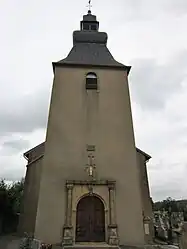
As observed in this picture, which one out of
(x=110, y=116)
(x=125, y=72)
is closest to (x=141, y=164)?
(x=110, y=116)

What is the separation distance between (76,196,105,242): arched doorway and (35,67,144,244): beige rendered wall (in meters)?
0.84

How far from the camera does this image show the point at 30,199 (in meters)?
17.0

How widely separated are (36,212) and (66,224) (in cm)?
166

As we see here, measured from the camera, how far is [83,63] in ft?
61.1

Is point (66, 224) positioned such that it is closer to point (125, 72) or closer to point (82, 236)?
point (82, 236)

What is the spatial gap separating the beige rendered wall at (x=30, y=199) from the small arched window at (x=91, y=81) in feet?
16.4

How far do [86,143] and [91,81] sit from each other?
12.6 ft

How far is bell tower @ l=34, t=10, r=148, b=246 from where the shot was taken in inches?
591

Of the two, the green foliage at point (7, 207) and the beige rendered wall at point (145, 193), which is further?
the green foliage at point (7, 207)

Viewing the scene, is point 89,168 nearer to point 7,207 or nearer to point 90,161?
point 90,161

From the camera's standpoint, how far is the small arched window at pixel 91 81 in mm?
18016

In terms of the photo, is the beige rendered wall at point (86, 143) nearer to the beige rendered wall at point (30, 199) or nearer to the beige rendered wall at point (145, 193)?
the beige rendered wall at point (30, 199)

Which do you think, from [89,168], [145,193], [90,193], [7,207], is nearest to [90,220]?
[90,193]

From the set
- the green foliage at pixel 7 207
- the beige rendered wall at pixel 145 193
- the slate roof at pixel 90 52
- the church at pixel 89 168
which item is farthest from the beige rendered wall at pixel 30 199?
the slate roof at pixel 90 52
